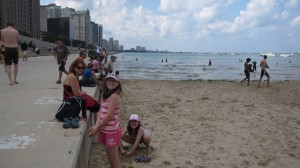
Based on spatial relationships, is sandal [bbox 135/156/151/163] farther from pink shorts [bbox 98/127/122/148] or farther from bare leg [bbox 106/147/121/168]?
pink shorts [bbox 98/127/122/148]

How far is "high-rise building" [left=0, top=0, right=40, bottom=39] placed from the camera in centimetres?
9450

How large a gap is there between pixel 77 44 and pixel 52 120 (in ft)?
394

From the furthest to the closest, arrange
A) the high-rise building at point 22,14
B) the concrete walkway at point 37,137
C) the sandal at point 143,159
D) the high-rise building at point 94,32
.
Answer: the high-rise building at point 94,32, the high-rise building at point 22,14, the sandal at point 143,159, the concrete walkway at point 37,137

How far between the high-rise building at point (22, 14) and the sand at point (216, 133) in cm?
9332

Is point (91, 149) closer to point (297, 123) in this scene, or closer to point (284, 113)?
point (297, 123)

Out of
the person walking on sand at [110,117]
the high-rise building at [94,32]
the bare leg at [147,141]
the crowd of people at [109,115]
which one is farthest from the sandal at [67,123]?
the high-rise building at [94,32]

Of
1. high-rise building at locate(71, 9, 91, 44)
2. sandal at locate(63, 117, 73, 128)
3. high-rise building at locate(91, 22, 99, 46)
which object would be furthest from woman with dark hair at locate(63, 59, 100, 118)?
high-rise building at locate(91, 22, 99, 46)

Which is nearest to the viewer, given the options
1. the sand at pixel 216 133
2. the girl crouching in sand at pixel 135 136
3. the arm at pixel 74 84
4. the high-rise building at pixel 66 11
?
the arm at pixel 74 84

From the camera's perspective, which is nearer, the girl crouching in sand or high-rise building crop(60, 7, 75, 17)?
the girl crouching in sand

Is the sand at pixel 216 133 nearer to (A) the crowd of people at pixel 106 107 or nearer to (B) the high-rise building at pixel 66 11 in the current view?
(A) the crowd of people at pixel 106 107

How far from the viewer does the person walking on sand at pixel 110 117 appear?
3.76 metres

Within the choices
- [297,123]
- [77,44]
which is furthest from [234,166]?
[77,44]

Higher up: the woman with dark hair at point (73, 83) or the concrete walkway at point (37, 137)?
the woman with dark hair at point (73, 83)

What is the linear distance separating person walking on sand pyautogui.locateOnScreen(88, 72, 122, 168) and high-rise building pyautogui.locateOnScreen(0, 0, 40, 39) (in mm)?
99122
